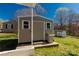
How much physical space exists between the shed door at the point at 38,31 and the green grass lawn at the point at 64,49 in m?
0.51

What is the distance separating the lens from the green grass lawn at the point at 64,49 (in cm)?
800

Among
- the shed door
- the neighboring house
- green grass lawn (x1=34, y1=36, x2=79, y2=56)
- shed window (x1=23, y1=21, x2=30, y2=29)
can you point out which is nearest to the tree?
the neighboring house

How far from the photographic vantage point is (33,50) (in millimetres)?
7988

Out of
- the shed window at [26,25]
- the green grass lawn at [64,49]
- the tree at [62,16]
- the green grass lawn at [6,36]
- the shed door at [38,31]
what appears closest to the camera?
the green grass lawn at [6,36]

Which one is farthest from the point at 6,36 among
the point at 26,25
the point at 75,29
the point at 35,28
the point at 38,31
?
the point at 75,29

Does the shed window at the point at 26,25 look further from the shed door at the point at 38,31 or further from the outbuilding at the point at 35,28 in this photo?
the shed door at the point at 38,31

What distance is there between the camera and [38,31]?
28.1 ft

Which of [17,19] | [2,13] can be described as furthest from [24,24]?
[2,13]

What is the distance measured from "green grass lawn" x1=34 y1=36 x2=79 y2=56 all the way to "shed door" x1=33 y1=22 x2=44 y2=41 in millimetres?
513

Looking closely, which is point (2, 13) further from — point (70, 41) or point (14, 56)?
point (70, 41)

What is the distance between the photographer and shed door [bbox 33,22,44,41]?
8.44 meters

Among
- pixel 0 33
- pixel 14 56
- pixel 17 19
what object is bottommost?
pixel 14 56

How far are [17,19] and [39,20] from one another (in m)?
0.91

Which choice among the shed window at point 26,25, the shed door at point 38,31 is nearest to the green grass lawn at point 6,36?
the shed window at point 26,25
